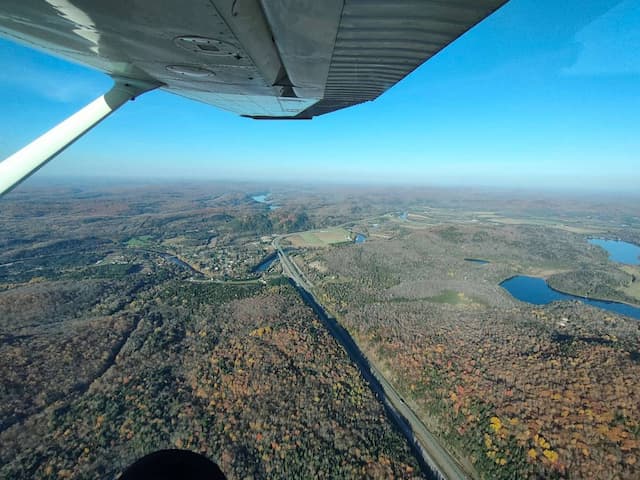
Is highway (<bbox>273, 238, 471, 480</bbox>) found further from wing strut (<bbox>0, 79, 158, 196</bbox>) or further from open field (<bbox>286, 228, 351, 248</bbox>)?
open field (<bbox>286, 228, 351, 248</bbox>)

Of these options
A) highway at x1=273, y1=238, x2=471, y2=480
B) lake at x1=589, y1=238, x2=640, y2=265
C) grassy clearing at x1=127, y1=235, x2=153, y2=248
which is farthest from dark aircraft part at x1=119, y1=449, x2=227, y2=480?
lake at x1=589, y1=238, x2=640, y2=265

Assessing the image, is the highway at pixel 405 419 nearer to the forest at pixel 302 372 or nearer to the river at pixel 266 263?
the forest at pixel 302 372

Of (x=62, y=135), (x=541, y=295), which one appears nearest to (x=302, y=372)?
(x=62, y=135)

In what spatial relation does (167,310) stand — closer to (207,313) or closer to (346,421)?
(207,313)

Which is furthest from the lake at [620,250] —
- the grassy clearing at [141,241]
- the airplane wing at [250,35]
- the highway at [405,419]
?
the grassy clearing at [141,241]

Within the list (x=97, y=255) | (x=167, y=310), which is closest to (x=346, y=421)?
(x=167, y=310)

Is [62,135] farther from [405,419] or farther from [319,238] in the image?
[319,238]
